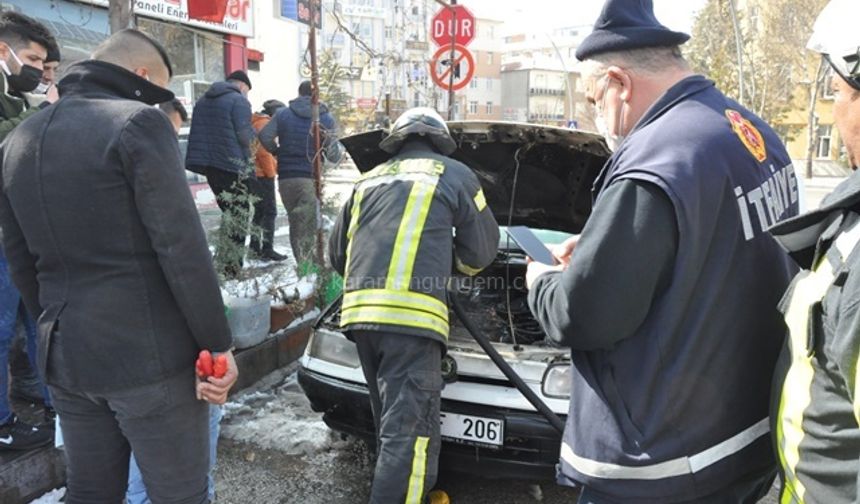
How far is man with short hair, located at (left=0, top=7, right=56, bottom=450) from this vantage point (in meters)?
2.88

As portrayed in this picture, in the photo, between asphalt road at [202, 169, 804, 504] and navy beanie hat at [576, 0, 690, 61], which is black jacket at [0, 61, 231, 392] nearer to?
navy beanie hat at [576, 0, 690, 61]

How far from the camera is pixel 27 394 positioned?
11.4 ft

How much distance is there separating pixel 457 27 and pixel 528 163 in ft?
18.9

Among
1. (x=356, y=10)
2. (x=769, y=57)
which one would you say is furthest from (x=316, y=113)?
(x=769, y=57)

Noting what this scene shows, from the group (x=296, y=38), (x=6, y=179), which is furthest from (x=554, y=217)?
(x=296, y=38)

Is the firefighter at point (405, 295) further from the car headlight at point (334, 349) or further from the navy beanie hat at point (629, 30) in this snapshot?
the navy beanie hat at point (629, 30)

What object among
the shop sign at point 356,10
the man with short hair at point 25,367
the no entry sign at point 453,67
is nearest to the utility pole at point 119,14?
the man with short hair at point 25,367

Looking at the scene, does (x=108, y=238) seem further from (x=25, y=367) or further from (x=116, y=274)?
(x=25, y=367)

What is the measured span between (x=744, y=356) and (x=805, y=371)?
244 mm

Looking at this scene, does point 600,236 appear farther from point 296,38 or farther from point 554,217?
point 296,38

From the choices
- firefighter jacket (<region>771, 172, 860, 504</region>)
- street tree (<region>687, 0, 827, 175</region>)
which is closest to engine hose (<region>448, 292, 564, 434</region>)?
firefighter jacket (<region>771, 172, 860, 504</region>)

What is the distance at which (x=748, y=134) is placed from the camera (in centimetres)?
164

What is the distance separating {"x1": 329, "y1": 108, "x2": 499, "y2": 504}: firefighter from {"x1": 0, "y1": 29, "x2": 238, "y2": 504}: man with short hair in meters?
0.81

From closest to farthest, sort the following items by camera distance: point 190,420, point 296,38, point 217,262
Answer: point 190,420, point 217,262, point 296,38
